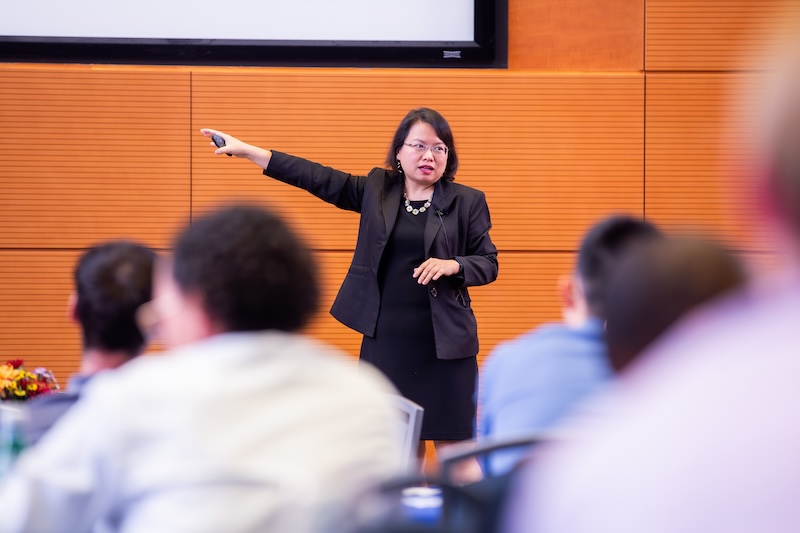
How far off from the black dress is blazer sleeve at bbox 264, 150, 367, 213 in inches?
10.8

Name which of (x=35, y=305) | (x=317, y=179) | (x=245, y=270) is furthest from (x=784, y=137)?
(x=35, y=305)

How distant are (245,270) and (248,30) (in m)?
3.29

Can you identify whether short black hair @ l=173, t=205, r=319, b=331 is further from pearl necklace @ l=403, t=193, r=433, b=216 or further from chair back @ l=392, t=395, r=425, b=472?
pearl necklace @ l=403, t=193, r=433, b=216

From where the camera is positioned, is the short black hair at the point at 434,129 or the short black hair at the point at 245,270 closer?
the short black hair at the point at 245,270

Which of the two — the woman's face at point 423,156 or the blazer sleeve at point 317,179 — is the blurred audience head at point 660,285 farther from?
the blazer sleeve at point 317,179

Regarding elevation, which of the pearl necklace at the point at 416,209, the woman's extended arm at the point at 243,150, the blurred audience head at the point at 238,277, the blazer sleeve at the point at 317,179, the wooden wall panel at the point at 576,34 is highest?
the wooden wall panel at the point at 576,34

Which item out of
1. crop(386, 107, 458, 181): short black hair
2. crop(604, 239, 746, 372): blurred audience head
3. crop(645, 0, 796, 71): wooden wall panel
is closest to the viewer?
crop(604, 239, 746, 372): blurred audience head

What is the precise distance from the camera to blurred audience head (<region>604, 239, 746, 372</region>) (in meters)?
0.95

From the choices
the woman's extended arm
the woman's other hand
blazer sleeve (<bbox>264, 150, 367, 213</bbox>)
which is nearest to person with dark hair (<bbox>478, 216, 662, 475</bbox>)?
the woman's other hand

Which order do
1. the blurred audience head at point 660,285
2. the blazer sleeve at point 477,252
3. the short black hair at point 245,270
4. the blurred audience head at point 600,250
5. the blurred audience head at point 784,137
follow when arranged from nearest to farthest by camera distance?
the blurred audience head at point 784,137
the blurred audience head at point 660,285
the short black hair at point 245,270
the blurred audience head at point 600,250
the blazer sleeve at point 477,252

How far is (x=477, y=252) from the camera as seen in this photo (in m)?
Result: 3.28

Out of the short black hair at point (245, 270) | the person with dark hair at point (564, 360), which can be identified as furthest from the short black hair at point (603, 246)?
the short black hair at point (245, 270)

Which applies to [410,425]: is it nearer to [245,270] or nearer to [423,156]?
[245,270]

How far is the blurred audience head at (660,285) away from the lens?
947mm
